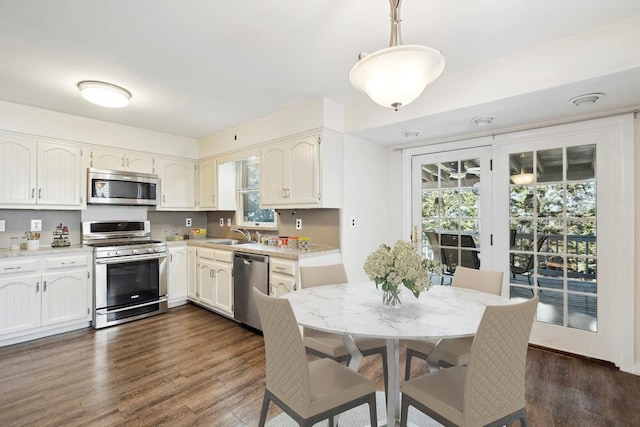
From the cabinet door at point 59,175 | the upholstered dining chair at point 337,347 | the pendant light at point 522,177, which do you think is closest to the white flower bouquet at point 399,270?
the upholstered dining chair at point 337,347

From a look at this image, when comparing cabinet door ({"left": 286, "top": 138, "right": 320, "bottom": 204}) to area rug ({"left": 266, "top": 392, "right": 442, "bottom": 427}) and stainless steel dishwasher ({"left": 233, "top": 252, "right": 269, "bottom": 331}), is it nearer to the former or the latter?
stainless steel dishwasher ({"left": 233, "top": 252, "right": 269, "bottom": 331})

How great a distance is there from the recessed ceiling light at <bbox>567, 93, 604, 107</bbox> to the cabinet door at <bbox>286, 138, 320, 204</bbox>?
6.84 feet

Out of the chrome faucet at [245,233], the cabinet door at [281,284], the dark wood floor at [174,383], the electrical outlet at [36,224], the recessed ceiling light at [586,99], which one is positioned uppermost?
the recessed ceiling light at [586,99]

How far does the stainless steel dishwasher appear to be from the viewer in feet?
10.6

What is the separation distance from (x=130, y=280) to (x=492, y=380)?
12.5 feet

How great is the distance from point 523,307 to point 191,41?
8.01 ft

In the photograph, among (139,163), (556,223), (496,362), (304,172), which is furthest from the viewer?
(139,163)

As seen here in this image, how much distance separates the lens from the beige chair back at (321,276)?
2.31 metres

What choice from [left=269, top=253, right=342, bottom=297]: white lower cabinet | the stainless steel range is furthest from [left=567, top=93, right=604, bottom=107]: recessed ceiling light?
the stainless steel range

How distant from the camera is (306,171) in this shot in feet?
10.8

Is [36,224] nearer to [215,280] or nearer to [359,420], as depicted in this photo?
[215,280]

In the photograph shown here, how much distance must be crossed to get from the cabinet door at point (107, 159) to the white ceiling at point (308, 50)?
776 millimetres

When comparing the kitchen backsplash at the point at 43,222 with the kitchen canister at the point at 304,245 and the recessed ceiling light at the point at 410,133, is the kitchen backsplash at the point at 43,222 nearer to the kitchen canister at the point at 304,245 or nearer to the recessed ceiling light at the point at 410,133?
the kitchen canister at the point at 304,245

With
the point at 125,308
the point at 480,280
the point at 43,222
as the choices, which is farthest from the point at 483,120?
the point at 43,222
